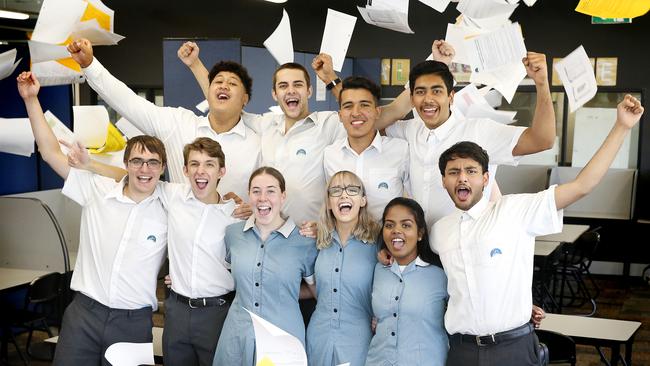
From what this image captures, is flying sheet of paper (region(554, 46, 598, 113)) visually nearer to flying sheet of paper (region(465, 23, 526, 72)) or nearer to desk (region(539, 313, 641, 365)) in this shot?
flying sheet of paper (region(465, 23, 526, 72))

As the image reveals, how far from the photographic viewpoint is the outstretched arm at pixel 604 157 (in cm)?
283

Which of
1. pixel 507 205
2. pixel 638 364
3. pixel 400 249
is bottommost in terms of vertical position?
pixel 638 364

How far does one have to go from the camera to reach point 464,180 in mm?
2957

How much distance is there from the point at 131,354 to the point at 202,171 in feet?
3.93

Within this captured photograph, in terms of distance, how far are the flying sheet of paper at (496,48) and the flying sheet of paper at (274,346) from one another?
1.90 meters

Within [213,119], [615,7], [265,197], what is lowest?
[265,197]

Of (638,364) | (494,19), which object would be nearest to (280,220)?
(494,19)

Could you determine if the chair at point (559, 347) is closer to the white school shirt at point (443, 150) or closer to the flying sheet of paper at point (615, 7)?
the white school shirt at point (443, 150)

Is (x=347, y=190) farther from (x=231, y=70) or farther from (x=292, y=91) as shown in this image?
(x=231, y=70)

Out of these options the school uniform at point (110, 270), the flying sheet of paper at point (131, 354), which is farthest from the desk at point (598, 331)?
the flying sheet of paper at point (131, 354)

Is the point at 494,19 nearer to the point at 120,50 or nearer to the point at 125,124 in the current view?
the point at 125,124

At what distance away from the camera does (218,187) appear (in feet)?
12.3

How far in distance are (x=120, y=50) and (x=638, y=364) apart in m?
8.94

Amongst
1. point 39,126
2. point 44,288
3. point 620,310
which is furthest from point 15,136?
point 620,310
